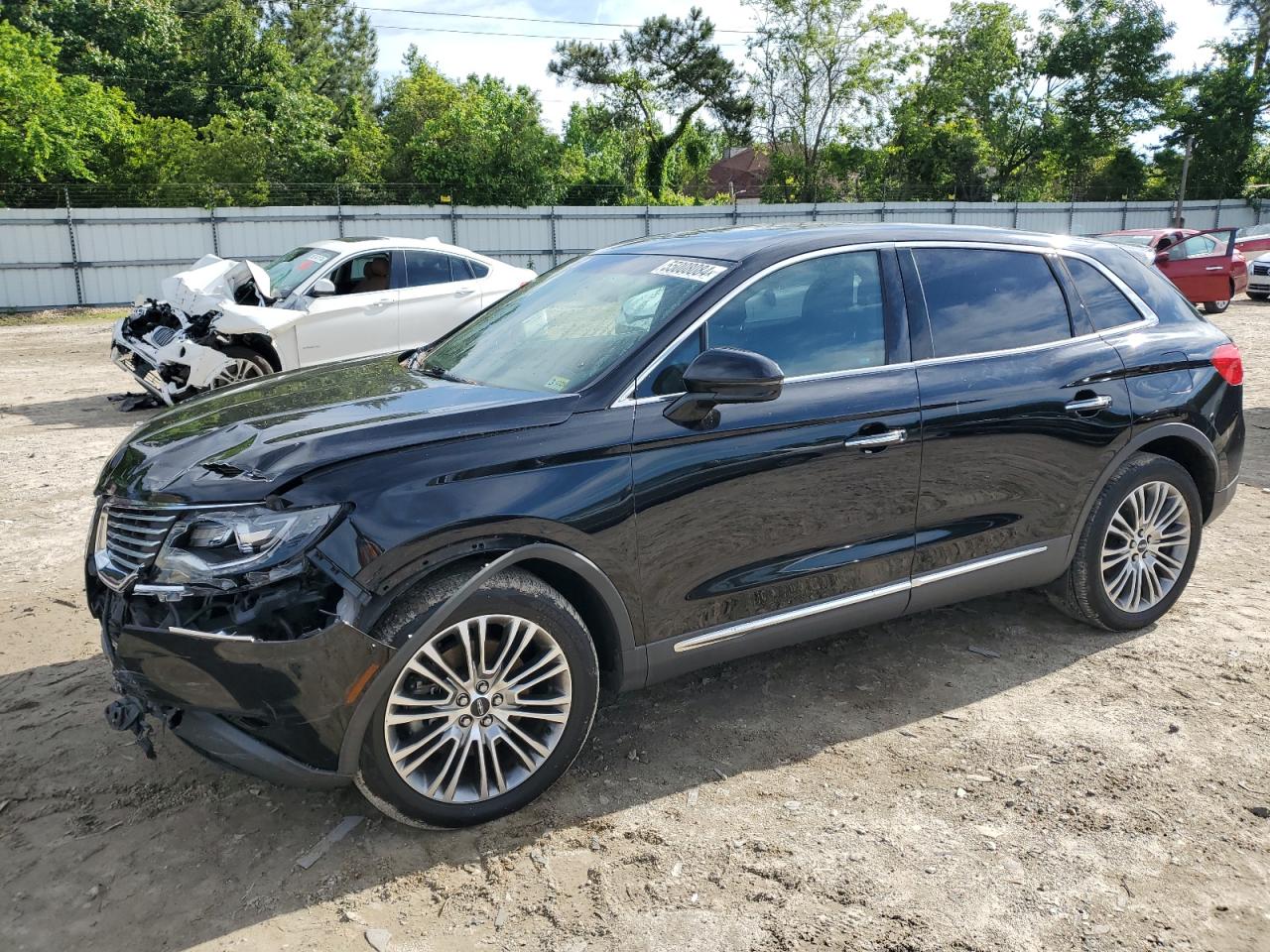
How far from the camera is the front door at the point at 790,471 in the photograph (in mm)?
3330

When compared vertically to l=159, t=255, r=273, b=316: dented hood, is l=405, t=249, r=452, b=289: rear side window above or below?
above

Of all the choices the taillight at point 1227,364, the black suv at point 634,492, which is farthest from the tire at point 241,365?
the taillight at point 1227,364

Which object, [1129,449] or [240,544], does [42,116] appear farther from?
[1129,449]

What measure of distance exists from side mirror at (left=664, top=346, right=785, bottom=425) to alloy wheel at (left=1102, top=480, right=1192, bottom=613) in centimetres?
210

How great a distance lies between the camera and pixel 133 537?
118 inches

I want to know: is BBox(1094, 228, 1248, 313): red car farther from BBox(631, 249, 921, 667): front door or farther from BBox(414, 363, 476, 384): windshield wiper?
BBox(414, 363, 476, 384): windshield wiper

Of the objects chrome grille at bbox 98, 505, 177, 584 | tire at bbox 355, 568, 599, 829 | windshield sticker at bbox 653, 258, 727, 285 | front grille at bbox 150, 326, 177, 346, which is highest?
windshield sticker at bbox 653, 258, 727, 285

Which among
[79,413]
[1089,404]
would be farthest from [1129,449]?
[79,413]

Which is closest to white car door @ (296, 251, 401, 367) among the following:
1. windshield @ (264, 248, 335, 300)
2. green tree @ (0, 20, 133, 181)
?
windshield @ (264, 248, 335, 300)

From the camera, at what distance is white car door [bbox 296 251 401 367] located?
32.0ft

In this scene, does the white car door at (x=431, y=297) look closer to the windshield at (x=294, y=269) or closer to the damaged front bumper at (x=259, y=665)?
the windshield at (x=294, y=269)

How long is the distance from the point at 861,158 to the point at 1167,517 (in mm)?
38856

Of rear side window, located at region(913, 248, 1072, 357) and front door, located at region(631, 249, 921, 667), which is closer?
front door, located at region(631, 249, 921, 667)

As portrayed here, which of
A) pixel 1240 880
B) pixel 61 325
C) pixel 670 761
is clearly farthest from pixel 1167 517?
pixel 61 325
